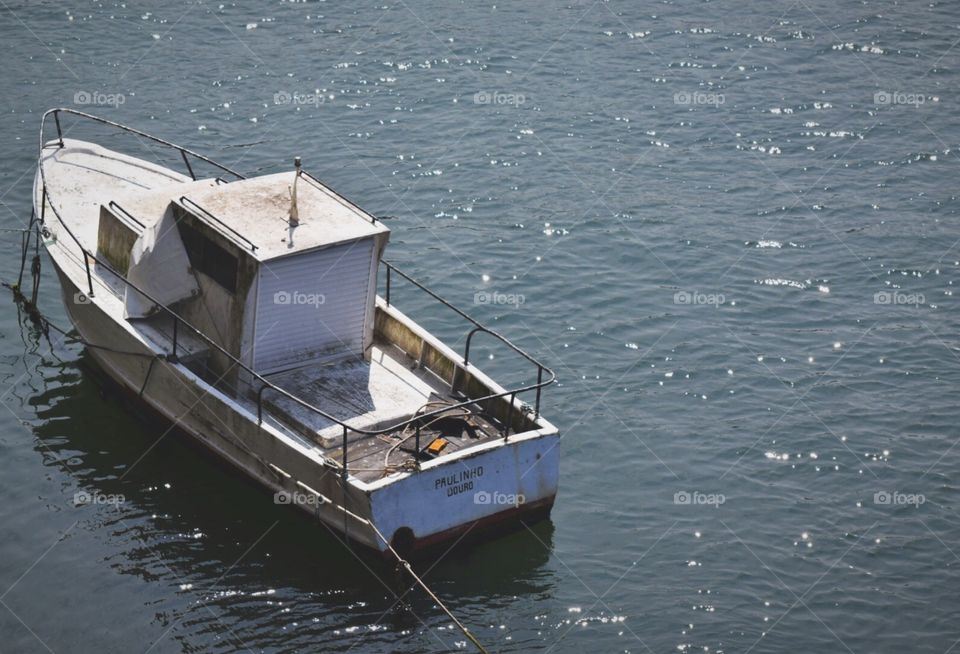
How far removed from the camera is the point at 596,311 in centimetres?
2534

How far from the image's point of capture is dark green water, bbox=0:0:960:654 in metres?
18.5

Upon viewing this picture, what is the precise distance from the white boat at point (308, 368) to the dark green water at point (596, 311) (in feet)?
2.90

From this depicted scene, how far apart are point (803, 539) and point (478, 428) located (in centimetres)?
498

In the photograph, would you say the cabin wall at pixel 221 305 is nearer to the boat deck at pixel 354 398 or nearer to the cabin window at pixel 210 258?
the cabin window at pixel 210 258

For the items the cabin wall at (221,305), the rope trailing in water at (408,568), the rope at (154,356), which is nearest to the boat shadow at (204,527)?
the rope trailing in water at (408,568)

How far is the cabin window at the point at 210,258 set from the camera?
2011 cm

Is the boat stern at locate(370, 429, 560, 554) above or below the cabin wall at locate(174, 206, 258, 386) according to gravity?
below

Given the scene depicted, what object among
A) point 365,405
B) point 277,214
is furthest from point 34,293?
point 365,405

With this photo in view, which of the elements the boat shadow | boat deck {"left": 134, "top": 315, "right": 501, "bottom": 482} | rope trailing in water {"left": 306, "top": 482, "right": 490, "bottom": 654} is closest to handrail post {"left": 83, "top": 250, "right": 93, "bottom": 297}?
boat deck {"left": 134, "top": 315, "right": 501, "bottom": 482}

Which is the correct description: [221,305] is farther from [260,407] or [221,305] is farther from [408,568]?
[408,568]

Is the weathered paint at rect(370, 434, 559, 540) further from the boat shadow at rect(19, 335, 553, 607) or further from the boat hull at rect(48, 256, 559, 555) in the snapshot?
the boat shadow at rect(19, 335, 553, 607)

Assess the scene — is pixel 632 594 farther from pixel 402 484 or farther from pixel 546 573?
pixel 402 484

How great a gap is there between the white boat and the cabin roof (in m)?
0.03

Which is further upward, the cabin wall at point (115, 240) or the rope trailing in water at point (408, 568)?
the cabin wall at point (115, 240)
